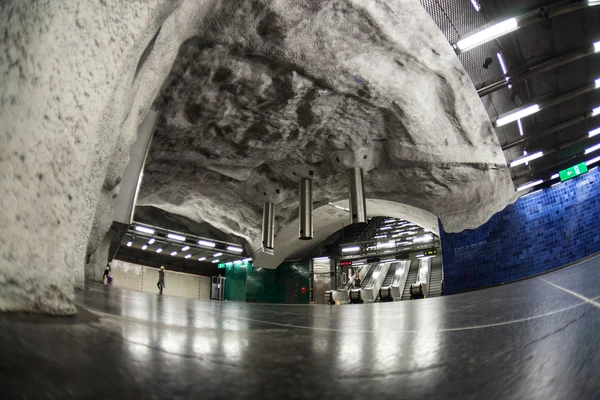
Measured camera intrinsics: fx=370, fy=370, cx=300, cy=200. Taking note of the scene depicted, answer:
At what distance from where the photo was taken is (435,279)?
16.4m

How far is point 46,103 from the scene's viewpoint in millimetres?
1312

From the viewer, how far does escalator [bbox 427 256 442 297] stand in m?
14.8

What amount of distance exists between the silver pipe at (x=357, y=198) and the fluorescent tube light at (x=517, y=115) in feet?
10.6

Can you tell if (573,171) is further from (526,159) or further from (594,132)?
(526,159)

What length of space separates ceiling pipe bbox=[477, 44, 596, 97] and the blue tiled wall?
4.79 meters

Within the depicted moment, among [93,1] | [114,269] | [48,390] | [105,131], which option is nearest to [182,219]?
[114,269]

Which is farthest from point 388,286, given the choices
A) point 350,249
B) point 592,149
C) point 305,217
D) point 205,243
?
point 592,149

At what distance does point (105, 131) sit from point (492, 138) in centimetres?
857

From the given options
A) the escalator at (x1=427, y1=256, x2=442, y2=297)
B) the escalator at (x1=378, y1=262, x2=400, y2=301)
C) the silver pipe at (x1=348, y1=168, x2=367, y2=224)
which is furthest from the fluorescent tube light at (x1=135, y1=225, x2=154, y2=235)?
the escalator at (x1=427, y1=256, x2=442, y2=297)

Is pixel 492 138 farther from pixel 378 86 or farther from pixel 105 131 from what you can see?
pixel 105 131

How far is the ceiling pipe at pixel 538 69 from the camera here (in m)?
5.96

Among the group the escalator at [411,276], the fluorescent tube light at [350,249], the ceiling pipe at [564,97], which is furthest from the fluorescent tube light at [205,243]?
the ceiling pipe at [564,97]

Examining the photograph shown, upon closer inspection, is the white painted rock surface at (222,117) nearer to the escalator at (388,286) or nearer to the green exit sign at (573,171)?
the green exit sign at (573,171)

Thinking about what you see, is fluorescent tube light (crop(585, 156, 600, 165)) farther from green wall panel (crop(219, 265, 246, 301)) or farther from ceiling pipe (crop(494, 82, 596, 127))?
green wall panel (crop(219, 265, 246, 301))
